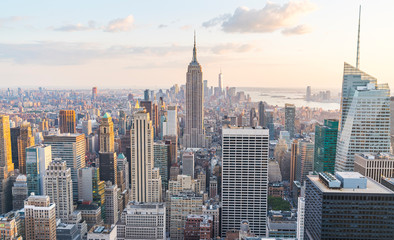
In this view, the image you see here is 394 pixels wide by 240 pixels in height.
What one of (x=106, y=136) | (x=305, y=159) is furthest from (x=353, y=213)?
(x=106, y=136)

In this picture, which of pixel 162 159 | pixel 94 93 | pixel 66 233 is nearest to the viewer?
pixel 66 233

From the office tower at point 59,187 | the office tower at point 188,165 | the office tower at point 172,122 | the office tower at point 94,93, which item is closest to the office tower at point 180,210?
the office tower at point 59,187

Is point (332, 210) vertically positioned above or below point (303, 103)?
below

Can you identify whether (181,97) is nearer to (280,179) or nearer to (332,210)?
(280,179)

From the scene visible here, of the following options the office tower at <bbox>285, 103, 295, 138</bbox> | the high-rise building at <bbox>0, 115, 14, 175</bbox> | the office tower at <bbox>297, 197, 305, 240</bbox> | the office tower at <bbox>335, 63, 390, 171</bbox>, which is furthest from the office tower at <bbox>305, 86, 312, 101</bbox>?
the high-rise building at <bbox>0, 115, 14, 175</bbox>

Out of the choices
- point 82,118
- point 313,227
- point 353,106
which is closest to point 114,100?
point 82,118

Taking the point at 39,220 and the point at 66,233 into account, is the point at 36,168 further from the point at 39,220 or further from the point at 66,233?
the point at 39,220

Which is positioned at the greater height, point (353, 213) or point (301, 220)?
point (353, 213)
